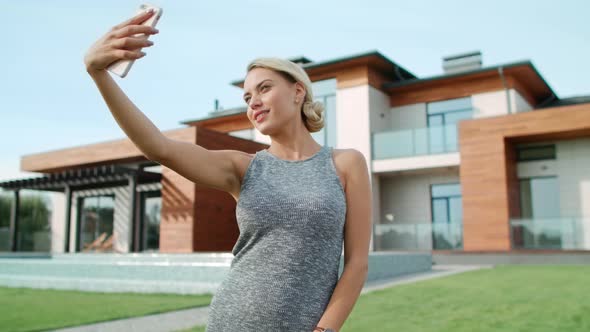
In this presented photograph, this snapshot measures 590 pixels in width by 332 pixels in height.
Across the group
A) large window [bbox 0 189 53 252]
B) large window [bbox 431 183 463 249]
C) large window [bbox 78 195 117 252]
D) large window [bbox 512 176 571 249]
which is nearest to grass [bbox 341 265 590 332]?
large window [bbox 512 176 571 249]

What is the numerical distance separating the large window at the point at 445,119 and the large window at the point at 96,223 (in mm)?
15208

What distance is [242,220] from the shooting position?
1.68 m

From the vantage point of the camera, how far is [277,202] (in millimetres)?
1642

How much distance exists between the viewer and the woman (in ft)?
4.99

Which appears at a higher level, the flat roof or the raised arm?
the flat roof

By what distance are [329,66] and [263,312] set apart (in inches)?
881

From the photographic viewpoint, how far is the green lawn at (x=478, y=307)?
20.9 ft

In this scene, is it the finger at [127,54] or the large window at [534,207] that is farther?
the large window at [534,207]

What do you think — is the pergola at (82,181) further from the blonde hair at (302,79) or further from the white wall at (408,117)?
the blonde hair at (302,79)

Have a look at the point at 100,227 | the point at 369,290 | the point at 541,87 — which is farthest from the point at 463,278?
the point at 100,227

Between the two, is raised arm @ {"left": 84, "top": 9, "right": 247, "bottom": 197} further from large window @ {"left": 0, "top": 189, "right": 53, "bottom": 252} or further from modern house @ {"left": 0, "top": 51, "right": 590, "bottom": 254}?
large window @ {"left": 0, "top": 189, "right": 53, "bottom": 252}

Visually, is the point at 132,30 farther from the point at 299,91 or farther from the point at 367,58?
the point at 367,58

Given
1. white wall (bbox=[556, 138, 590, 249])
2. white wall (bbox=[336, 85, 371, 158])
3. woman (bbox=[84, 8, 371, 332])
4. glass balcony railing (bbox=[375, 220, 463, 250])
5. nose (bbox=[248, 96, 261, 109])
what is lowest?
glass balcony railing (bbox=[375, 220, 463, 250])

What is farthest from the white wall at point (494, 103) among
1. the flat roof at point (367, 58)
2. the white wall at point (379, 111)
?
the white wall at point (379, 111)
